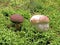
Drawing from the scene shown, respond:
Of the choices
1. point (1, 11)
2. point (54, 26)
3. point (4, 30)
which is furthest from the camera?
point (1, 11)

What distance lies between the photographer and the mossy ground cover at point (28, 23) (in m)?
3.67

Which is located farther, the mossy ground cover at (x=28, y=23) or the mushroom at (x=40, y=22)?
the mushroom at (x=40, y=22)

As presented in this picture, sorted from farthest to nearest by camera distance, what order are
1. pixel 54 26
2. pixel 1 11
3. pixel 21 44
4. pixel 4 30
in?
pixel 1 11 < pixel 54 26 < pixel 4 30 < pixel 21 44

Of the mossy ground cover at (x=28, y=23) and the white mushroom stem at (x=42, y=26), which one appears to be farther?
the white mushroom stem at (x=42, y=26)

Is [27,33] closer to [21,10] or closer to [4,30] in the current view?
[4,30]

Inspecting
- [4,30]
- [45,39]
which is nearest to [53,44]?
[45,39]

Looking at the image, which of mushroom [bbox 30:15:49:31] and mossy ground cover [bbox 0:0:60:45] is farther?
mushroom [bbox 30:15:49:31]

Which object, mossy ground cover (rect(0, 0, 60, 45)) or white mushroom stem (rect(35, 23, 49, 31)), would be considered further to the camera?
white mushroom stem (rect(35, 23, 49, 31))

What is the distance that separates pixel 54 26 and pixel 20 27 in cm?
67

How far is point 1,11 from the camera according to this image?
14.8ft

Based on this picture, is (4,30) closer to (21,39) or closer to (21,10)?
(21,39)

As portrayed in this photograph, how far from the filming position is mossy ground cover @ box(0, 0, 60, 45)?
3.67m

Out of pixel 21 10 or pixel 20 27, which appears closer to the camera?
pixel 20 27

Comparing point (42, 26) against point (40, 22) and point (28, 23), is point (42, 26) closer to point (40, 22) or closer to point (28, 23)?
point (40, 22)
